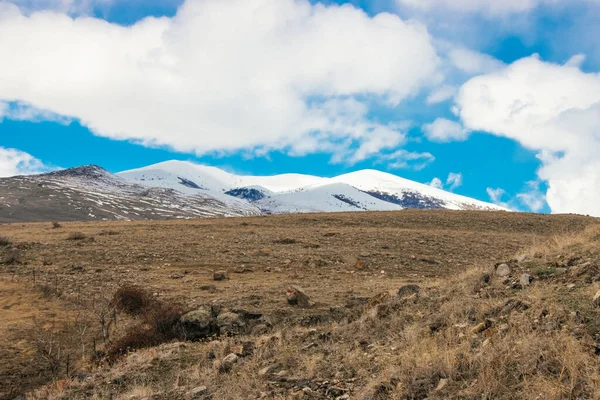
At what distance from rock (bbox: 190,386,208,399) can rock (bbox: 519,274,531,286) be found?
619cm

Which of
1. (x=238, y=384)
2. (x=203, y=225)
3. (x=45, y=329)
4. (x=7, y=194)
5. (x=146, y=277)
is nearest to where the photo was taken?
(x=238, y=384)

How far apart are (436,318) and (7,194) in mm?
186383

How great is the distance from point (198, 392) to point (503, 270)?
690 centimetres

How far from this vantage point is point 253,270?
1781 cm

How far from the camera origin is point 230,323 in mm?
11242

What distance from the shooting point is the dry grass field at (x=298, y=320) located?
6.02 meters

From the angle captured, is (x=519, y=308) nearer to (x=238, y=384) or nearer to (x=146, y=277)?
(x=238, y=384)

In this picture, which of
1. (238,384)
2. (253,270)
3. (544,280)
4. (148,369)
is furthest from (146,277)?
(544,280)

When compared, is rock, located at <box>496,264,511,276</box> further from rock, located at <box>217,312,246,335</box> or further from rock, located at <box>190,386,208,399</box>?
rock, located at <box>190,386,208,399</box>

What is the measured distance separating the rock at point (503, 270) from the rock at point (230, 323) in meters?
6.00

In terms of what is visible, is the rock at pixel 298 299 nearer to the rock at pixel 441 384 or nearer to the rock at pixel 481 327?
the rock at pixel 481 327

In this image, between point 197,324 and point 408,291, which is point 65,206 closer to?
point 197,324

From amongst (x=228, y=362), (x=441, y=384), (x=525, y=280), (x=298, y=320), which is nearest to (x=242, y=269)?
(x=298, y=320)

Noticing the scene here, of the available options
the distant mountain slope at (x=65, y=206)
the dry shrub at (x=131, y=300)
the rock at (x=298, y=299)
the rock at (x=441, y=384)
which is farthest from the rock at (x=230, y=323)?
the distant mountain slope at (x=65, y=206)
